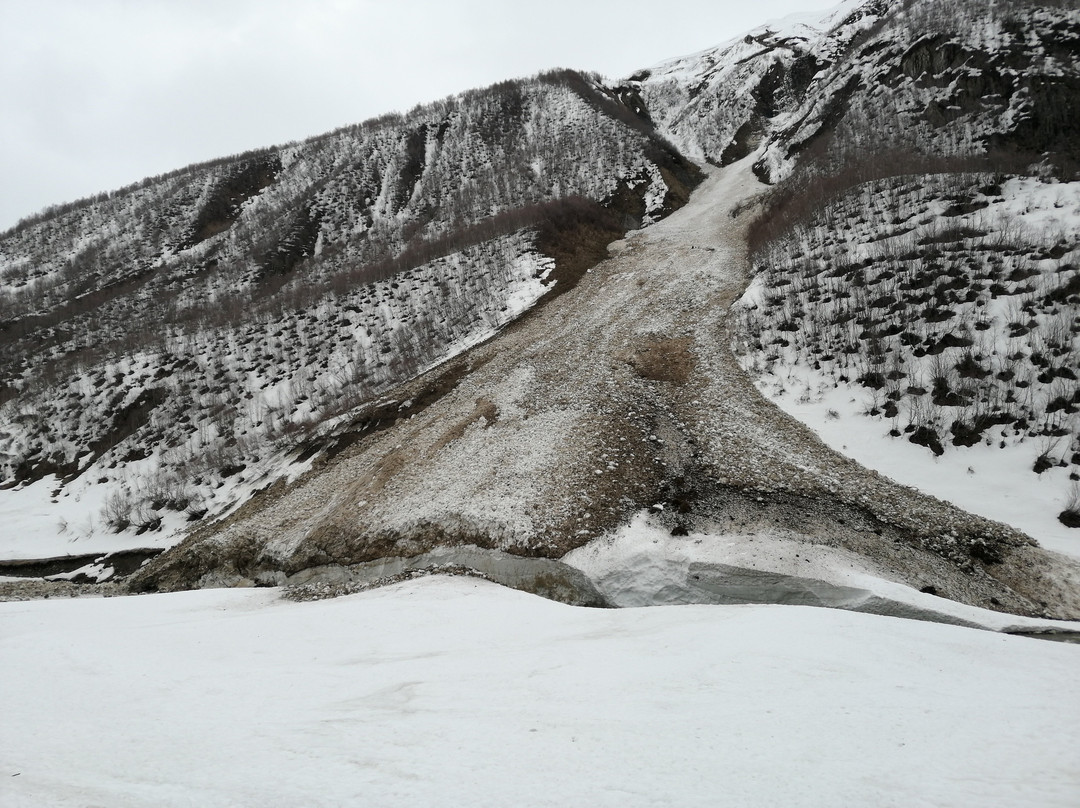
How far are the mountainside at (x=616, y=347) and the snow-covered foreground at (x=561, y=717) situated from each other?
12.9 feet

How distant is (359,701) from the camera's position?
3264 mm

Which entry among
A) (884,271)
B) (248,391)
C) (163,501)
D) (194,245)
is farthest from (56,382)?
(884,271)

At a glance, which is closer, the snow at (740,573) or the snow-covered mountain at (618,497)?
the snow-covered mountain at (618,497)

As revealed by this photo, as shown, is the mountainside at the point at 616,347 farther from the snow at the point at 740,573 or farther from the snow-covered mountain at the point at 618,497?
the snow at the point at 740,573

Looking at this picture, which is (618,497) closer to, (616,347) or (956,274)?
(616,347)

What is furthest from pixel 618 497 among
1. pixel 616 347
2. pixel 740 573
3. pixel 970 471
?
pixel 616 347

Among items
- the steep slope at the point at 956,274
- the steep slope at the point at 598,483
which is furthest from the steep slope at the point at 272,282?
the steep slope at the point at 956,274

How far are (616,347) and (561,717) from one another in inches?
526

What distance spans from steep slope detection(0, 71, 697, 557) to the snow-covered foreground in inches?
486

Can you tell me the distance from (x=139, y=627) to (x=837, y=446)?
1214 cm

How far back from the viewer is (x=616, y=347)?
610 inches

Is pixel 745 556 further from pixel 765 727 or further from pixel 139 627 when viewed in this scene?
pixel 139 627

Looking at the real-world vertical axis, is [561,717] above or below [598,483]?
below

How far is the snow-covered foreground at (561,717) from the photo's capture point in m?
2.05
